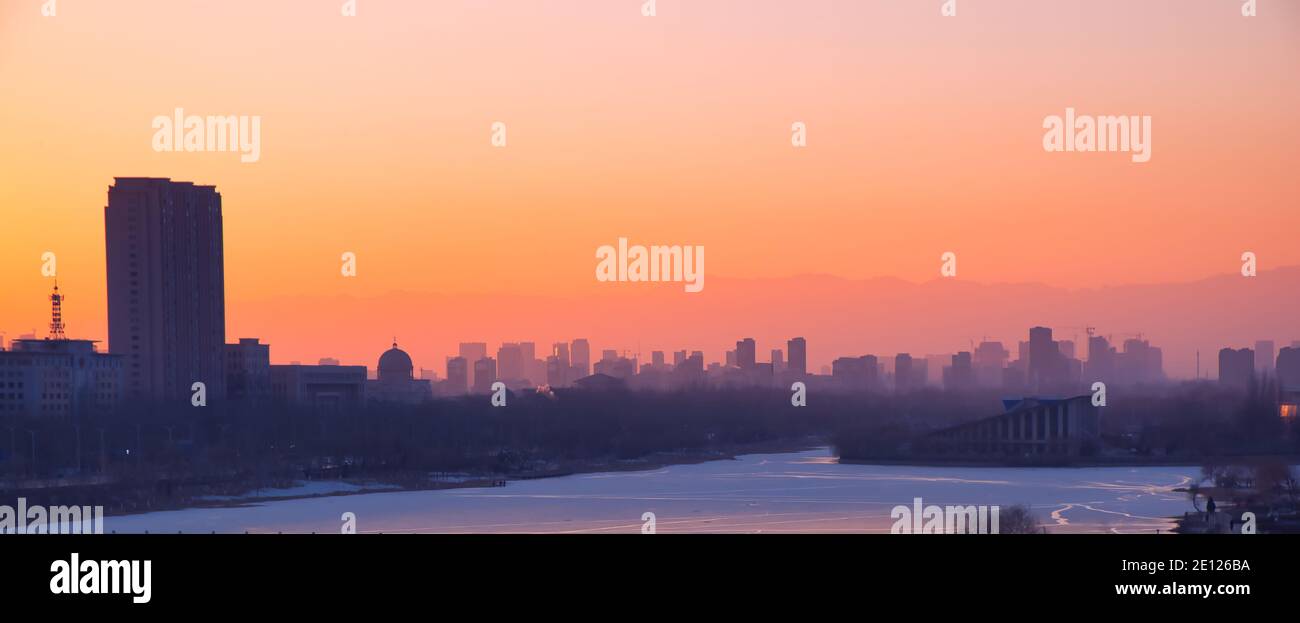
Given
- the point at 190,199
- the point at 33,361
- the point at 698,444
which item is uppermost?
the point at 190,199

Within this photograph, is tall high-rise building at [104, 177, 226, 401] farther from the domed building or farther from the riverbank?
the riverbank

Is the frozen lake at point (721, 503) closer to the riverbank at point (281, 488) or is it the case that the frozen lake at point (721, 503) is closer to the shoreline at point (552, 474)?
the shoreline at point (552, 474)

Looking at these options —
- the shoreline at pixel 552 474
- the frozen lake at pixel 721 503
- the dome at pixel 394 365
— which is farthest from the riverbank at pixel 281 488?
the dome at pixel 394 365

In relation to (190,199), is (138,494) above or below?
below

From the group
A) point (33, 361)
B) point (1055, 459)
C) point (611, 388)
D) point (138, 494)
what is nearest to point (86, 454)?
point (138, 494)

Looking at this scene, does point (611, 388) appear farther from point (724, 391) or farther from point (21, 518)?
point (21, 518)

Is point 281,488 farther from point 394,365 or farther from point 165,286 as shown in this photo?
point 394,365
